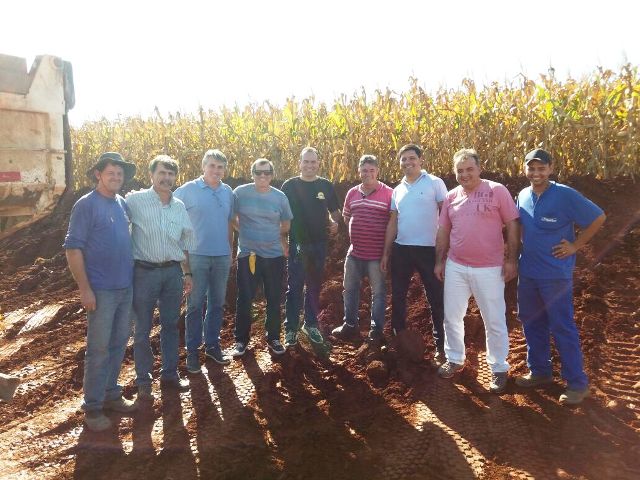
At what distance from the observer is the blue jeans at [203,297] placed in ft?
16.0

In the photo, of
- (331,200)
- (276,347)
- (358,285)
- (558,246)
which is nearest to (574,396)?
(558,246)

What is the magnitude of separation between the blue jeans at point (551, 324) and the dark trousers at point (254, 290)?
228 centimetres

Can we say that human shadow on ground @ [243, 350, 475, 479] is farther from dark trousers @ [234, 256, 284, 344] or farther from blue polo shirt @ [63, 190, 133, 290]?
blue polo shirt @ [63, 190, 133, 290]

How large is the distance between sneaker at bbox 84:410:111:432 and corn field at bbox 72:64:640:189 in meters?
5.66

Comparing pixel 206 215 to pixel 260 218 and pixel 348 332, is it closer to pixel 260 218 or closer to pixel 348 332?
pixel 260 218

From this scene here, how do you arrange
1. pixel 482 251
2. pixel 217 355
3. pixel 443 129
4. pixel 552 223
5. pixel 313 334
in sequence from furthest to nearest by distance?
pixel 443 129 < pixel 313 334 < pixel 217 355 < pixel 482 251 < pixel 552 223

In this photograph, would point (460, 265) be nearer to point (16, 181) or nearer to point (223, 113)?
point (16, 181)

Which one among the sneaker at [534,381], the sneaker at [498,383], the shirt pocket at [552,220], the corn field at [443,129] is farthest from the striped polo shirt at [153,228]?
the corn field at [443,129]

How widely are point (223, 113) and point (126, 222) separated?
734cm

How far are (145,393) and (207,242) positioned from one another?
139 centimetres

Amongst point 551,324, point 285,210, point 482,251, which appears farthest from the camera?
point 285,210

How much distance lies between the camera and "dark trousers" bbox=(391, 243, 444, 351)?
487cm

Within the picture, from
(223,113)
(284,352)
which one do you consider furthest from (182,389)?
(223,113)

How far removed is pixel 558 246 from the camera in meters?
3.98
